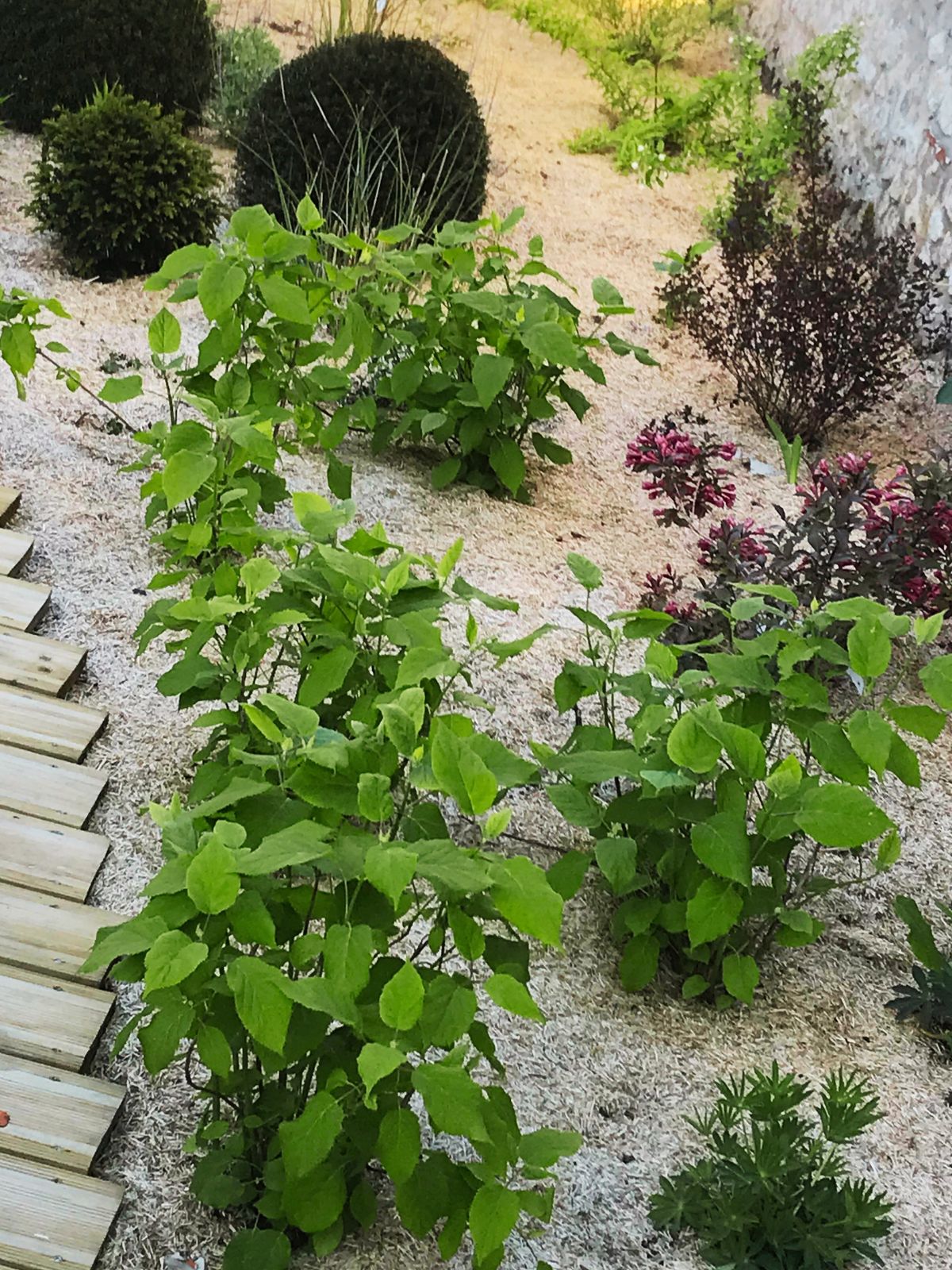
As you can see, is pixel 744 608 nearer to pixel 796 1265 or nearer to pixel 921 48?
pixel 796 1265

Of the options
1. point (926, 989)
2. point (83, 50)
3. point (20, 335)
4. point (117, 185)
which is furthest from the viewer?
point (83, 50)

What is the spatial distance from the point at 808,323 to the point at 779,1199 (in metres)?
3.72

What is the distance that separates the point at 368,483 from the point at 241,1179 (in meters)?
2.31

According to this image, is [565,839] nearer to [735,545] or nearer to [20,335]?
[735,545]

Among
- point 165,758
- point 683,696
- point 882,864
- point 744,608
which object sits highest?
point 744,608

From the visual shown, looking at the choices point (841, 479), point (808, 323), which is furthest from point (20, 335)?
point (808, 323)

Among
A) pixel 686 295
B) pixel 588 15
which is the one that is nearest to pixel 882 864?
pixel 686 295

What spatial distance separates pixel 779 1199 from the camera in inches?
72.6

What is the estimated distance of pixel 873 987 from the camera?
246 centimetres

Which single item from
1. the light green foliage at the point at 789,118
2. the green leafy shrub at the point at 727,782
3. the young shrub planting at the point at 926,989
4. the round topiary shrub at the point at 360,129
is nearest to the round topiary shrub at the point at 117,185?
the round topiary shrub at the point at 360,129

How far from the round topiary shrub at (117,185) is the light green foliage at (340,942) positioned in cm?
323

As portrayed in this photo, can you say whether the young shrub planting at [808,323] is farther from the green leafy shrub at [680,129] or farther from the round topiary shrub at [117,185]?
the round topiary shrub at [117,185]

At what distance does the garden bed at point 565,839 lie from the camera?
196 centimetres

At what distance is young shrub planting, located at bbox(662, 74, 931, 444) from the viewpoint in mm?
4496
